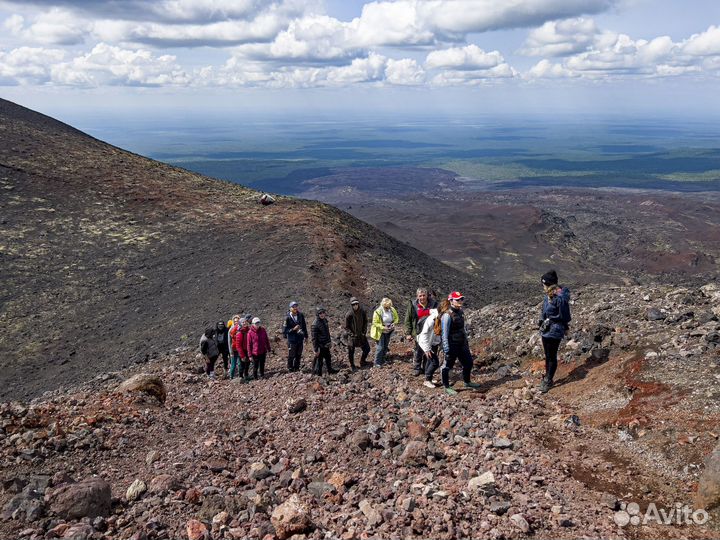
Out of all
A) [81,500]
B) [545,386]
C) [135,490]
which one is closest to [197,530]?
[135,490]

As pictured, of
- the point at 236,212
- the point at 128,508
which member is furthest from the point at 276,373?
the point at 236,212

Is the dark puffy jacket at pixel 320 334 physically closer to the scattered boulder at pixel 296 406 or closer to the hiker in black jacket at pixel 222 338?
the scattered boulder at pixel 296 406

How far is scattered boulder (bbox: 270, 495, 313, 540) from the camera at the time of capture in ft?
20.1

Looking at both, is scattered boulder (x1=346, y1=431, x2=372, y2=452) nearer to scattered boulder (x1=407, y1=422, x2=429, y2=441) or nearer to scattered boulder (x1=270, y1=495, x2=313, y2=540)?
scattered boulder (x1=407, y1=422, x2=429, y2=441)

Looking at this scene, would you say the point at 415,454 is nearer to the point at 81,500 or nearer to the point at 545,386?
the point at 545,386

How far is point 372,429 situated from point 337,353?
610cm

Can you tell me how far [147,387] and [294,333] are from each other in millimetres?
3701

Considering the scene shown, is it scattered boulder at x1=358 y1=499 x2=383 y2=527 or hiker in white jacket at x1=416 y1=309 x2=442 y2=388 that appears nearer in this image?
scattered boulder at x1=358 y1=499 x2=383 y2=527

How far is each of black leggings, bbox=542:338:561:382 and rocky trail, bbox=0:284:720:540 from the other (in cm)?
32

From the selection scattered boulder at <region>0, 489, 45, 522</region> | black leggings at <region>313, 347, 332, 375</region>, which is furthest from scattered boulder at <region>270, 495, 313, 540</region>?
black leggings at <region>313, 347, 332, 375</region>

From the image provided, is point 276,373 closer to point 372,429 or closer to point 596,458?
point 372,429

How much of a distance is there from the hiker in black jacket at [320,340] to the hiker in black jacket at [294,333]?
2.00ft

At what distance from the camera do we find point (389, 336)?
13.1 metres

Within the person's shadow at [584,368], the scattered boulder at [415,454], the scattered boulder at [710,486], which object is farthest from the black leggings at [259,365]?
the scattered boulder at [710,486]
